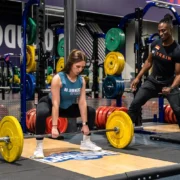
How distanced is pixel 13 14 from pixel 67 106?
9.94m

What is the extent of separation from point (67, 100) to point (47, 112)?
229mm

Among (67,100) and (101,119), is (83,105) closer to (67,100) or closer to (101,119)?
(67,100)

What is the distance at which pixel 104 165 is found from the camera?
3.08m

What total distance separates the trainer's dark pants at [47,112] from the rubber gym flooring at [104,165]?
299 millimetres

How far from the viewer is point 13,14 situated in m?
12.7

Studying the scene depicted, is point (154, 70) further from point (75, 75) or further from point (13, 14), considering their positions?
point (13, 14)

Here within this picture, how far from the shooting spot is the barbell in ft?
9.99

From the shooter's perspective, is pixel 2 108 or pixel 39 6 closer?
pixel 39 6

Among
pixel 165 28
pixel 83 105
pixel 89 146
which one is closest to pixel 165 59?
pixel 165 28

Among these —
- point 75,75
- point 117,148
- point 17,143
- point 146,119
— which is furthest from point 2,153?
point 146,119

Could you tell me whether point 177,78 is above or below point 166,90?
above

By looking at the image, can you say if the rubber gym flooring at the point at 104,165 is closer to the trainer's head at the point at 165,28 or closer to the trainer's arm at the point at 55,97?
the trainer's arm at the point at 55,97

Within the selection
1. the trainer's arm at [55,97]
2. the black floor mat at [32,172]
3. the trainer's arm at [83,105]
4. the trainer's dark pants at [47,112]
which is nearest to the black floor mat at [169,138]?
the trainer's dark pants at [47,112]

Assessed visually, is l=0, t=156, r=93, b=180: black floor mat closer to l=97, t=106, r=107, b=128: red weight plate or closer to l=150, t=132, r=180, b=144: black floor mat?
l=150, t=132, r=180, b=144: black floor mat
